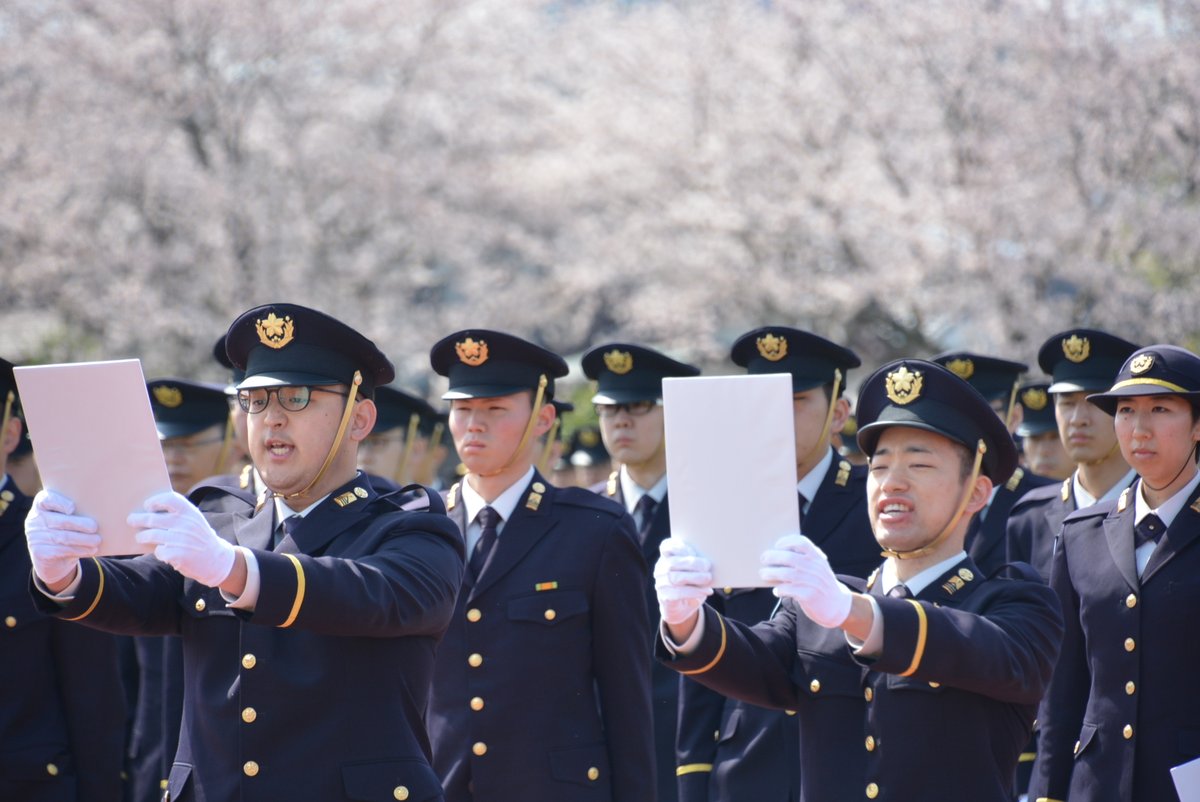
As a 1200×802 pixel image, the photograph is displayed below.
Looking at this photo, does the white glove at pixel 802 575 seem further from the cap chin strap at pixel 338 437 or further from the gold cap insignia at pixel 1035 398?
the gold cap insignia at pixel 1035 398

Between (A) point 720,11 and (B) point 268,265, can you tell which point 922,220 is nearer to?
(A) point 720,11

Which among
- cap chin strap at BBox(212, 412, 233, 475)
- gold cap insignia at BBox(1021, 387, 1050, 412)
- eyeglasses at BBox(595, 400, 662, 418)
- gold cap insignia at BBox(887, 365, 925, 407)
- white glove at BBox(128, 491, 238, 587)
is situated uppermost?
gold cap insignia at BBox(1021, 387, 1050, 412)

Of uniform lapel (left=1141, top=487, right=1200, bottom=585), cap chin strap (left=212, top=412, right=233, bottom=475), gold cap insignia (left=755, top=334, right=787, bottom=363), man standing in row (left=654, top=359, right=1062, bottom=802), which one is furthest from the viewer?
cap chin strap (left=212, top=412, right=233, bottom=475)

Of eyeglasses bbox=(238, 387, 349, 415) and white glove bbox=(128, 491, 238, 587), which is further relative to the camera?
eyeglasses bbox=(238, 387, 349, 415)

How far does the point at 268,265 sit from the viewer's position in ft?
72.2

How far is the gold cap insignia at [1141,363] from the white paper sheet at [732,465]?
2.24 metres

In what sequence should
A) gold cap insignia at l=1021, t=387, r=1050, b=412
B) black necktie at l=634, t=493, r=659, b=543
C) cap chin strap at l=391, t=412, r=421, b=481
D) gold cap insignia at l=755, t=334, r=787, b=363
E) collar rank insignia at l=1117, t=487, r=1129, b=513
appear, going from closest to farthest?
collar rank insignia at l=1117, t=487, r=1129, b=513 < gold cap insignia at l=755, t=334, r=787, b=363 < black necktie at l=634, t=493, r=659, b=543 < gold cap insignia at l=1021, t=387, r=1050, b=412 < cap chin strap at l=391, t=412, r=421, b=481

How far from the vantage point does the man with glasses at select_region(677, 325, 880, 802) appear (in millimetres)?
5980

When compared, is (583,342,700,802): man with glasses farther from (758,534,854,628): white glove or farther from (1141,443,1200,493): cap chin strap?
(758,534,854,628): white glove

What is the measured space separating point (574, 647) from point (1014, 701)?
1814 mm

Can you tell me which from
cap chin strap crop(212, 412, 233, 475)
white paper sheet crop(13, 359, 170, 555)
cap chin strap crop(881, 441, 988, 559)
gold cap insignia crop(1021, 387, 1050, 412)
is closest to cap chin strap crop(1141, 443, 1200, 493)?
cap chin strap crop(881, 441, 988, 559)

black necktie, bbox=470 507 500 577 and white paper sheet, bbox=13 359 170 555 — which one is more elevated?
white paper sheet, bbox=13 359 170 555

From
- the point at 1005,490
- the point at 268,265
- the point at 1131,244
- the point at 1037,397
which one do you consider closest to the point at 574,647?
A: the point at 1005,490

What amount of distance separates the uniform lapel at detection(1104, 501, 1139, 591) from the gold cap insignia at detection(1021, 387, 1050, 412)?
3.97 meters
